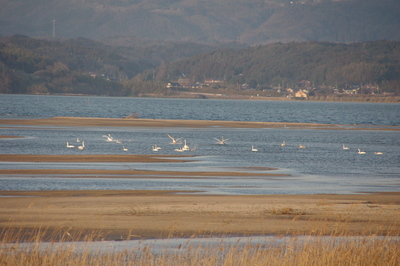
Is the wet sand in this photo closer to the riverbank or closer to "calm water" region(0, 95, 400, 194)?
the riverbank

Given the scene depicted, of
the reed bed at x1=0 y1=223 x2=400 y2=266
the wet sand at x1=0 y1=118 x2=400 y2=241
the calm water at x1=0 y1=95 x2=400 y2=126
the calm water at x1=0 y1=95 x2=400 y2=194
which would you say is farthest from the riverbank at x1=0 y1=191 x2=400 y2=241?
the calm water at x1=0 y1=95 x2=400 y2=126

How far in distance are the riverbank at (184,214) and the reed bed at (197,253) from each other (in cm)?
49

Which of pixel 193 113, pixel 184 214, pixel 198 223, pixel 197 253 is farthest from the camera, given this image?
pixel 193 113

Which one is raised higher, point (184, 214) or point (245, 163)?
point (184, 214)

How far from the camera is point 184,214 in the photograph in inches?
711

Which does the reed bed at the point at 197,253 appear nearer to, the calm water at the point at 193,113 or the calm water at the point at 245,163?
the calm water at the point at 245,163

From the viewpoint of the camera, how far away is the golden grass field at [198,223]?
1283 cm

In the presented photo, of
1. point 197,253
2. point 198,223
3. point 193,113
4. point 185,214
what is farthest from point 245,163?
point 193,113

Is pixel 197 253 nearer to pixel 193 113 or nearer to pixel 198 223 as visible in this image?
pixel 198 223

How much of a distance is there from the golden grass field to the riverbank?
27 millimetres

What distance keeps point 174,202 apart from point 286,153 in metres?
22.9

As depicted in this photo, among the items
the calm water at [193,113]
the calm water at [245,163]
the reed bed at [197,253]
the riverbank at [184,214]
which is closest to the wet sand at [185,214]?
the riverbank at [184,214]

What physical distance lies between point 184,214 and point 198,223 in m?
1.20

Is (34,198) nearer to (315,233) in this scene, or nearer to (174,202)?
(174,202)
